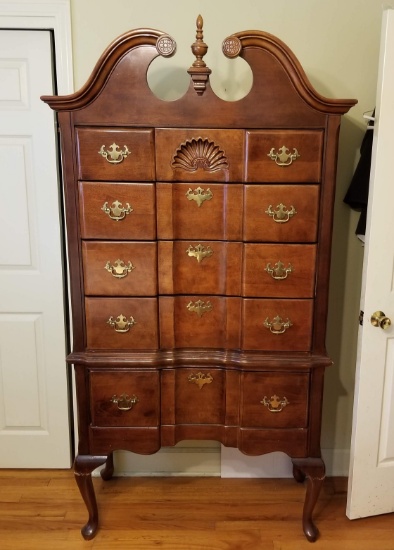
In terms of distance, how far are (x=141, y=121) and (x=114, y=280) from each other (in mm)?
563

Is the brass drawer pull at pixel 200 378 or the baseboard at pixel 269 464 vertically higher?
the brass drawer pull at pixel 200 378

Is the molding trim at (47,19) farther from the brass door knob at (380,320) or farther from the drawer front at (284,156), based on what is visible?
the brass door knob at (380,320)

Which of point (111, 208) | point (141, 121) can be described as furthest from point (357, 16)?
point (111, 208)

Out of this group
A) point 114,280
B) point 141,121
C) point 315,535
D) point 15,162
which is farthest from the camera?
point 15,162

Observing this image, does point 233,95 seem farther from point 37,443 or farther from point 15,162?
point 37,443

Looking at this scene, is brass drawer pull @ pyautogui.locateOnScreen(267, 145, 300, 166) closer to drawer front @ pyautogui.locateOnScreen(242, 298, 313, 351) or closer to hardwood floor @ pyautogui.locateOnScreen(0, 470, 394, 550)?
drawer front @ pyautogui.locateOnScreen(242, 298, 313, 351)

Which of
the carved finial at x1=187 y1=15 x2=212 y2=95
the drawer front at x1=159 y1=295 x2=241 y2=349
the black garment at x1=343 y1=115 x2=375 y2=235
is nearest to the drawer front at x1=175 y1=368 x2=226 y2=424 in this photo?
the drawer front at x1=159 y1=295 x2=241 y2=349

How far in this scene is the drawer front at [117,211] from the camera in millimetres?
1679

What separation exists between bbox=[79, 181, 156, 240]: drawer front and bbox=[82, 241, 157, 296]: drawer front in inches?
1.4

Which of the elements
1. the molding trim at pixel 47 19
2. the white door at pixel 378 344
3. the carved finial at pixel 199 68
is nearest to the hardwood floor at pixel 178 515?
the white door at pixel 378 344

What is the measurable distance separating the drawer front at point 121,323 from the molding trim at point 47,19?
39.8 inches

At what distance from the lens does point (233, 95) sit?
80.4 inches

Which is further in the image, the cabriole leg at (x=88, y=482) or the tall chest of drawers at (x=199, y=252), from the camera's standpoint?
the cabriole leg at (x=88, y=482)

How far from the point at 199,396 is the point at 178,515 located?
25.3 inches
